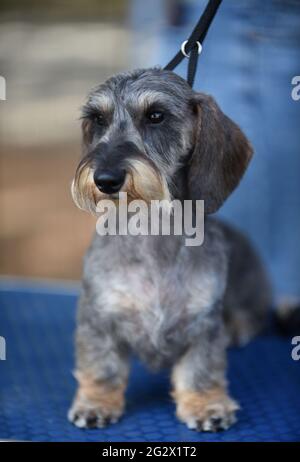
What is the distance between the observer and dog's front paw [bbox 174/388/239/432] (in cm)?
274

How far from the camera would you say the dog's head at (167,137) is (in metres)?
2.50

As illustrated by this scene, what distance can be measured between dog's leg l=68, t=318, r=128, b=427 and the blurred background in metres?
1.35

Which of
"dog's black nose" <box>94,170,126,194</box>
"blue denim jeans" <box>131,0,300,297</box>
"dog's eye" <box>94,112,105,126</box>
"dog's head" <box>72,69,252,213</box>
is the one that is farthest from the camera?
"blue denim jeans" <box>131,0,300,297</box>

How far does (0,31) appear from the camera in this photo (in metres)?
8.77

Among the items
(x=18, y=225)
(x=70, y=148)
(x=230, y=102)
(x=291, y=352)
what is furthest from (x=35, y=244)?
(x=291, y=352)

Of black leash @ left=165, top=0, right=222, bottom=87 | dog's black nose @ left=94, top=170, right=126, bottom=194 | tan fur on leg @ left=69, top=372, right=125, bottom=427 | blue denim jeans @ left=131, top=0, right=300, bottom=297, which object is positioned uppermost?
blue denim jeans @ left=131, top=0, right=300, bottom=297

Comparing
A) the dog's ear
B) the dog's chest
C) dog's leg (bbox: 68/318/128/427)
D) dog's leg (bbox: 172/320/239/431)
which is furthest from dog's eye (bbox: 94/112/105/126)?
dog's leg (bbox: 172/320/239/431)

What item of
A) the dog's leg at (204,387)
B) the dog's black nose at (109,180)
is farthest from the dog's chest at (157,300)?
the dog's black nose at (109,180)

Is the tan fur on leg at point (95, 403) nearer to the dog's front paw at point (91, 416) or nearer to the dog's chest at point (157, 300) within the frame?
the dog's front paw at point (91, 416)

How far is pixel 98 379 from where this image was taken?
280 centimetres

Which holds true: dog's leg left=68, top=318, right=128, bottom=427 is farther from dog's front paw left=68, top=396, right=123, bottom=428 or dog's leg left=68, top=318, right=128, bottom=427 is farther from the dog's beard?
the dog's beard

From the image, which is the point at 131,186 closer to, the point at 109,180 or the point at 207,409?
the point at 109,180
